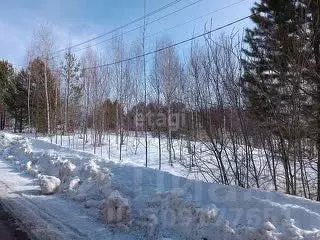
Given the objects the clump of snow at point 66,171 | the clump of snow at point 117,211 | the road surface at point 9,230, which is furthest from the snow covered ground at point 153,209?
the clump of snow at point 66,171

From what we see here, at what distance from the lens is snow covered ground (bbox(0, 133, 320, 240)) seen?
5.71 meters

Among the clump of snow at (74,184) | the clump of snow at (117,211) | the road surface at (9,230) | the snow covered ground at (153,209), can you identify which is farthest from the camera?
the clump of snow at (74,184)

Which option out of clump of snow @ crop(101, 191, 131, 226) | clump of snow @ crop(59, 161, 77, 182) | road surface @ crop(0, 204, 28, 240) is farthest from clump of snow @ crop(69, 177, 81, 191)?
clump of snow @ crop(101, 191, 131, 226)

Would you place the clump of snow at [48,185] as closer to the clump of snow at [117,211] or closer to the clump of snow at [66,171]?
the clump of snow at [66,171]

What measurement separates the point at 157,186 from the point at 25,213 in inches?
91.3

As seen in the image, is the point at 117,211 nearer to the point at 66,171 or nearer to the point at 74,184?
the point at 74,184

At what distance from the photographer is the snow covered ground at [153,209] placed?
5.71 metres

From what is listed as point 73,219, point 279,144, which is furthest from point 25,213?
point 279,144

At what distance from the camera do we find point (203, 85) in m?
9.83

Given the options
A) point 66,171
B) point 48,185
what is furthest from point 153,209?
point 66,171

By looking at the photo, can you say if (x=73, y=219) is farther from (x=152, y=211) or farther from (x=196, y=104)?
(x=196, y=104)

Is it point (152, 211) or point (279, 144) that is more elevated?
point (279, 144)

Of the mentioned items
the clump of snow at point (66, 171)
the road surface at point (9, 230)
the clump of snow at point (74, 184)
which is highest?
the clump of snow at point (66, 171)

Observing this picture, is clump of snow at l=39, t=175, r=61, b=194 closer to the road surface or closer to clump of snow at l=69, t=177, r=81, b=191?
clump of snow at l=69, t=177, r=81, b=191
